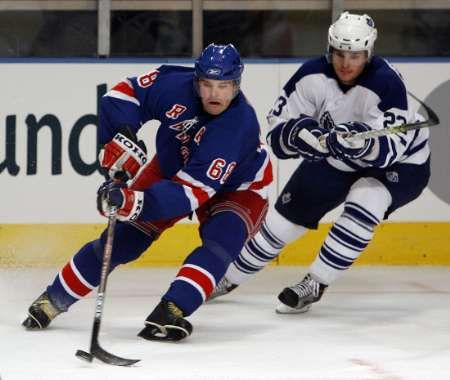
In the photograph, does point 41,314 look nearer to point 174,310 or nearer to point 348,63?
point 174,310

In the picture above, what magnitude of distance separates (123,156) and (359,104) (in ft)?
3.01

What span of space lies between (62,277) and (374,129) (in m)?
1.07

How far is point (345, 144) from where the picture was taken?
12.7 feet

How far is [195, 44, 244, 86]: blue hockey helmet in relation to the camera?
3.56 metres

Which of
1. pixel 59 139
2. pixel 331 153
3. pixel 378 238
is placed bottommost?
pixel 378 238

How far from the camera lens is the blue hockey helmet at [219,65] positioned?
3561mm

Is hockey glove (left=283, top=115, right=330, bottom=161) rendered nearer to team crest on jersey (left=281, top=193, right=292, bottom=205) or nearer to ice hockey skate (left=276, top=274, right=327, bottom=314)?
team crest on jersey (left=281, top=193, right=292, bottom=205)

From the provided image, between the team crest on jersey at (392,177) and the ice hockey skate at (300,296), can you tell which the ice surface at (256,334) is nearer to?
the ice hockey skate at (300,296)

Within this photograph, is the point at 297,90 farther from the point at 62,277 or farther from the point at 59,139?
the point at 59,139

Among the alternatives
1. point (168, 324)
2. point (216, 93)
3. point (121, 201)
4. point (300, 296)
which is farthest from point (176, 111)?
point (300, 296)

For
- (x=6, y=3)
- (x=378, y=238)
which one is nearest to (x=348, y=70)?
(x=378, y=238)

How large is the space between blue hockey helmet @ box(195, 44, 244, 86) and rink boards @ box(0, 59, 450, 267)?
5.80 feet

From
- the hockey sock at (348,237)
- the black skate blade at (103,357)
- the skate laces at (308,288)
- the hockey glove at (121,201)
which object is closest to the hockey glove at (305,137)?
the hockey sock at (348,237)

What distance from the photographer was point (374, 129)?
13.2 ft
